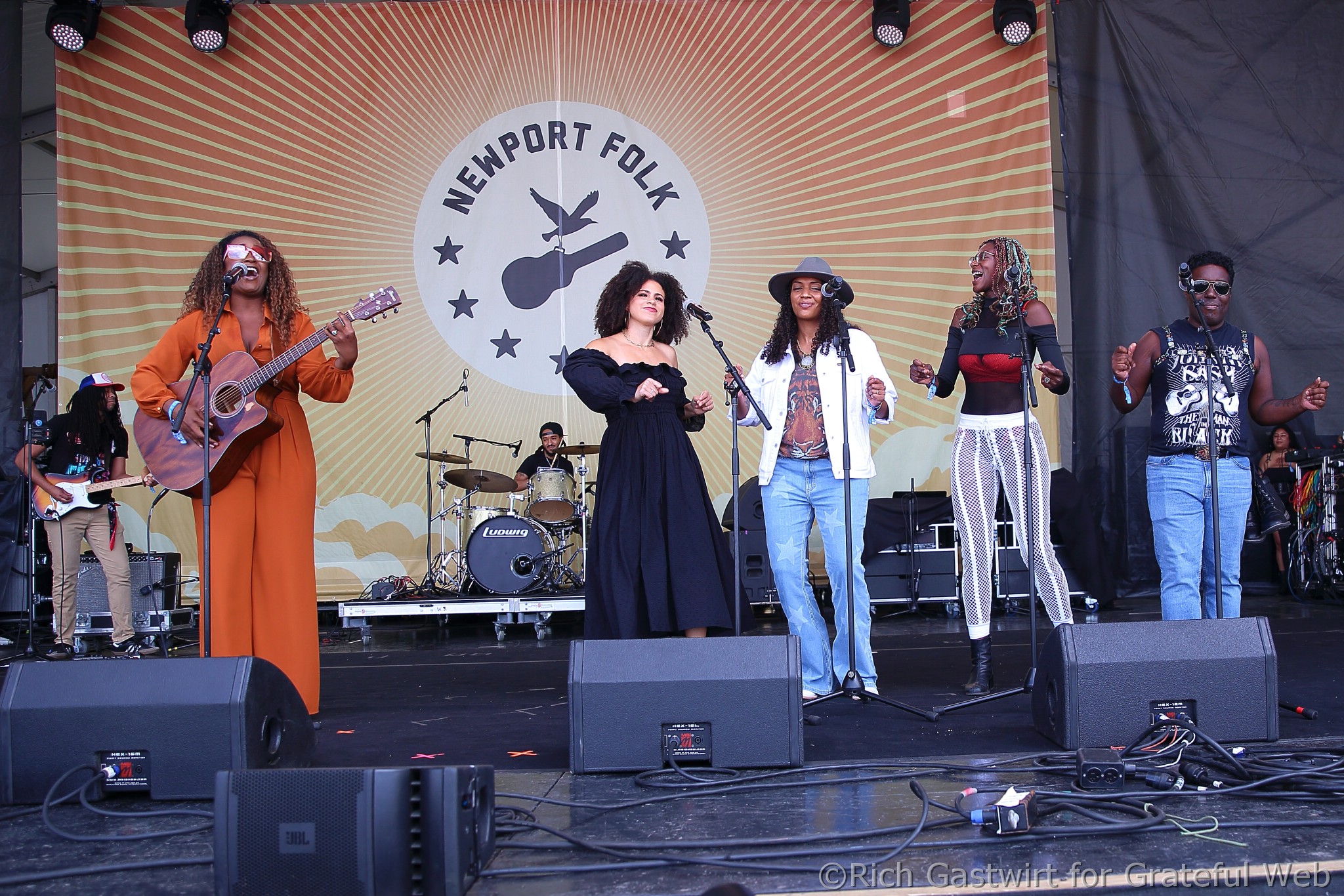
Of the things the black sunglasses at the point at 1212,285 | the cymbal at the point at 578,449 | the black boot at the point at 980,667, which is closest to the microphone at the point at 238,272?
the black boot at the point at 980,667

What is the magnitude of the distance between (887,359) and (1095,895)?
6.59 m

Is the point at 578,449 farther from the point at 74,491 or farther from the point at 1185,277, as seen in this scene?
the point at 1185,277

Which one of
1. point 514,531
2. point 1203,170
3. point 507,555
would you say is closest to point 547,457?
point 514,531

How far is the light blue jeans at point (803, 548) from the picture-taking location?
12.7 ft

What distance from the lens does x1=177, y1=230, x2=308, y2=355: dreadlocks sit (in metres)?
3.85

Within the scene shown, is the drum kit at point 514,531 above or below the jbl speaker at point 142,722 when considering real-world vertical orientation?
above

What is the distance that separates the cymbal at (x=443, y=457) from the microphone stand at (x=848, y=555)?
14.5ft

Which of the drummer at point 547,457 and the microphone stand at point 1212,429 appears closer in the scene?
the microphone stand at point 1212,429

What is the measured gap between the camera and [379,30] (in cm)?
848

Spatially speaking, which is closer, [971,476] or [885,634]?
[971,476]

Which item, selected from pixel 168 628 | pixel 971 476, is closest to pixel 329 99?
pixel 168 628

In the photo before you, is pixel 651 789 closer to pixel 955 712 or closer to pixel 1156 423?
pixel 955 712

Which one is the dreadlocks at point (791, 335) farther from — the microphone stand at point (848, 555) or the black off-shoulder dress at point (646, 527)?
the black off-shoulder dress at point (646, 527)

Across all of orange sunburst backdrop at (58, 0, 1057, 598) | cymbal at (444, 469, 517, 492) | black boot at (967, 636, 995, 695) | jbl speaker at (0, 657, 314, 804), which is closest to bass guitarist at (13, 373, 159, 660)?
orange sunburst backdrop at (58, 0, 1057, 598)
